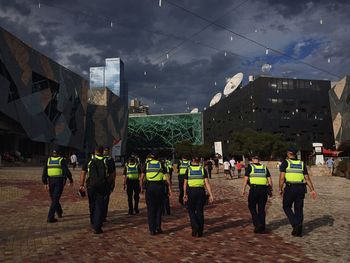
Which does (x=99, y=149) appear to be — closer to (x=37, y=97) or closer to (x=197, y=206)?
(x=197, y=206)

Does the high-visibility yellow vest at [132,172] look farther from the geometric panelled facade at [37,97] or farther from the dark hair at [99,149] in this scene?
the geometric panelled facade at [37,97]

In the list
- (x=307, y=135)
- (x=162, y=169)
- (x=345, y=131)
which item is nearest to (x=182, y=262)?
(x=162, y=169)

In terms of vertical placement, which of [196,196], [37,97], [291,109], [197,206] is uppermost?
[291,109]

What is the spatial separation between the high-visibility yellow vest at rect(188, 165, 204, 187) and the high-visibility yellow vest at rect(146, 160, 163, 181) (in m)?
0.65

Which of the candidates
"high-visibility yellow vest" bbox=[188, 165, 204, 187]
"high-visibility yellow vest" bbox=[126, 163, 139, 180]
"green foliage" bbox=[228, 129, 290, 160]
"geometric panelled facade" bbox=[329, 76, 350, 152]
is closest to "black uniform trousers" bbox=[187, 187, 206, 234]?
"high-visibility yellow vest" bbox=[188, 165, 204, 187]

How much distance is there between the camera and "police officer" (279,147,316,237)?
7.66m

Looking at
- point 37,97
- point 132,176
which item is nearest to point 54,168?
point 132,176

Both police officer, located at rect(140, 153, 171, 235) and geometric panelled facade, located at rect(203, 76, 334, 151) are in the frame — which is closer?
police officer, located at rect(140, 153, 171, 235)

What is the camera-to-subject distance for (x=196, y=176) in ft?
25.2

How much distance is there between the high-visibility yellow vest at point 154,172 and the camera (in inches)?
311

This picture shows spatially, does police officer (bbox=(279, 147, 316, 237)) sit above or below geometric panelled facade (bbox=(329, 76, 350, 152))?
below

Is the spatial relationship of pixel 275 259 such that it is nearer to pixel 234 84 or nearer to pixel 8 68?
pixel 8 68

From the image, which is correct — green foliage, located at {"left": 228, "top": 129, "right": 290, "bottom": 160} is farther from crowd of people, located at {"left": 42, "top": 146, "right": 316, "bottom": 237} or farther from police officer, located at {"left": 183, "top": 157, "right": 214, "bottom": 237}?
police officer, located at {"left": 183, "top": 157, "right": 214, "bottom": 237}

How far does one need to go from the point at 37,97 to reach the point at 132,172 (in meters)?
48.3
